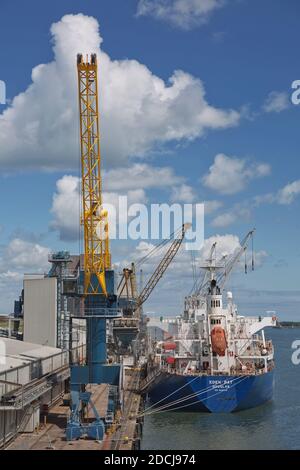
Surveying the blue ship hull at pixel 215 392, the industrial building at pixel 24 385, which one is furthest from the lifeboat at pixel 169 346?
the industrial building at pixel 24 385

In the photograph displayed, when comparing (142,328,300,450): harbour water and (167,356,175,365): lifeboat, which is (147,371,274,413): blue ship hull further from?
(167,356,175,365): lifeboat

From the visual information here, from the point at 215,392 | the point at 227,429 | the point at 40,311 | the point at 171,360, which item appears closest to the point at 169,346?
the point at 171,360

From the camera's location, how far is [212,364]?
179 feet

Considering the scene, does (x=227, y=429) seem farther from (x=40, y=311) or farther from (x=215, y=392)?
(x=40, y=311)

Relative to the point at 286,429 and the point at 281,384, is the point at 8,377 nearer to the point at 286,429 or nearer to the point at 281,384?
the point at 286,429

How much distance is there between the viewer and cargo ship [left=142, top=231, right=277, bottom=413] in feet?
167

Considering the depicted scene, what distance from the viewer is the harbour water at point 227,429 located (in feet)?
138

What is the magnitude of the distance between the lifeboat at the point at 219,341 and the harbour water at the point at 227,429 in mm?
5895

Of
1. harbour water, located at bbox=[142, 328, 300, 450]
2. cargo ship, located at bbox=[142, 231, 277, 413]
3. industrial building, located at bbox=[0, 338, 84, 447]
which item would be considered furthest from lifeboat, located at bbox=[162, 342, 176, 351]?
industrial building, located at bbox=[0, 338, 84, 447]

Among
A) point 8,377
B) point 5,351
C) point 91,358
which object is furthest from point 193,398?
point 8,377

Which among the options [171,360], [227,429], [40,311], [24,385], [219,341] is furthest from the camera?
[40,311]

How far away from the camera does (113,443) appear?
3531 cm

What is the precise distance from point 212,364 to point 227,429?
29.3 feet

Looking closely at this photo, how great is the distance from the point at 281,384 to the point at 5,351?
44.4m
